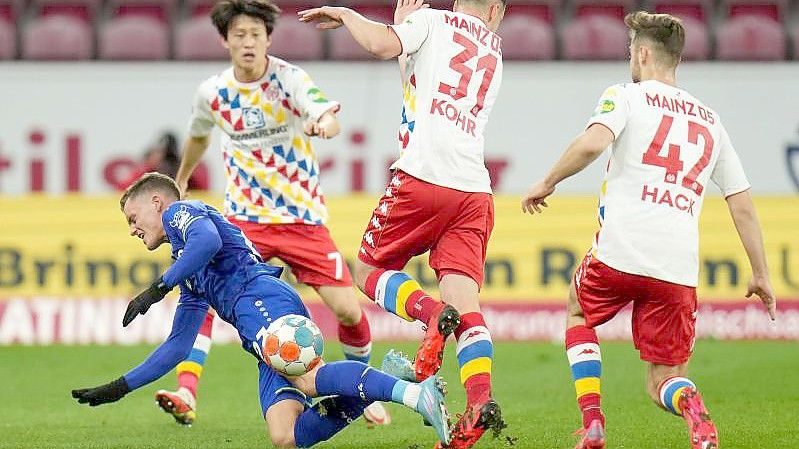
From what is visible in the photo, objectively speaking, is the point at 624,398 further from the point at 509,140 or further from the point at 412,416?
the point at 509,140

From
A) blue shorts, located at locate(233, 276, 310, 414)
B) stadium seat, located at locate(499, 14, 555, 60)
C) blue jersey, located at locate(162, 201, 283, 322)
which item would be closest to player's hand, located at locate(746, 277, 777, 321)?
blue shorts, located at locate(233, 276, 310, 414)

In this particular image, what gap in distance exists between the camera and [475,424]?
5762mm

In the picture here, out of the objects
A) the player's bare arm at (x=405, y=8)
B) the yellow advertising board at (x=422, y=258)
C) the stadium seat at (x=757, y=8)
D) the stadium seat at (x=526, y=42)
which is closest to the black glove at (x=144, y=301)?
the player's bare arm at (x=405, y=8)

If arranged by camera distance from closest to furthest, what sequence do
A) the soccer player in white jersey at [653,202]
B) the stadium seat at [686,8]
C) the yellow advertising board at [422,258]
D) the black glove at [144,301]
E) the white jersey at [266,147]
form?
the black glove at [144,301] < the soccer player in white jersey at [653,202] < the white jersey at [266,147] < the yellow advertising board at [422,258] < the stadium seat at [686,8]

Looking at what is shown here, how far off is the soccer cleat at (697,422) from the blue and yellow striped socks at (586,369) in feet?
1.47

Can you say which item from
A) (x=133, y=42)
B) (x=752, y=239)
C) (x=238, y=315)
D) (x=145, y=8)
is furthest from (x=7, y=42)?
(x=752, y=239)

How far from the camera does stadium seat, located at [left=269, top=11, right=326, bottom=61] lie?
14789mm

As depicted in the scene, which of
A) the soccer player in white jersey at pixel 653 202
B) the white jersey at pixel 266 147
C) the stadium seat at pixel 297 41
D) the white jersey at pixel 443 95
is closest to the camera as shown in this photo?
the soccer player in white jersey at pixel 653 202

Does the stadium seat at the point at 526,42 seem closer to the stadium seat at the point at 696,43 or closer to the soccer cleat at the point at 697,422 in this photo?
the stadium seat at the point at 696,43

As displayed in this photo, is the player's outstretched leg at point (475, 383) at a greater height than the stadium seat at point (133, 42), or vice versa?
the player's outstretched leg at point (475, 383)

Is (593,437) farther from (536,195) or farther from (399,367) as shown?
(536,195)

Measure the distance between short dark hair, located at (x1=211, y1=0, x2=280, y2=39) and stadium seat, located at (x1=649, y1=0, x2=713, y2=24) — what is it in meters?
8.12

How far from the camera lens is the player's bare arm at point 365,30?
6.11 metres

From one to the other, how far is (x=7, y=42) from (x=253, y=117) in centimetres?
796
